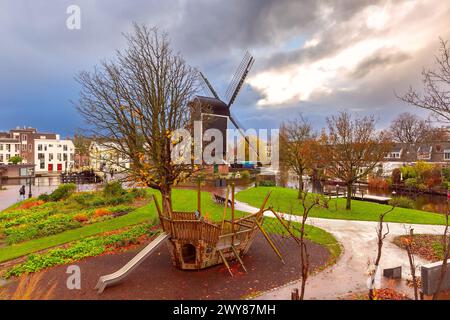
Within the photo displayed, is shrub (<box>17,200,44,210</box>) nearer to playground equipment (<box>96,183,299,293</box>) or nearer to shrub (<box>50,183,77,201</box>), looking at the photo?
shrub (<box>50,183,77,201</box>)

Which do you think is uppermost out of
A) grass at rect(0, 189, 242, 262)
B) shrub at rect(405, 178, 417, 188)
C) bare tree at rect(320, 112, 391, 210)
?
bare tree at rect(320, 112, 391, 210)

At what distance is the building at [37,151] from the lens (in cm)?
7150

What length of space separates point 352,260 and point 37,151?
82454 millimetres

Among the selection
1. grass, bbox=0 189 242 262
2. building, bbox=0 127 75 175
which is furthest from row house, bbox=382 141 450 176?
building, bbox=0 127 75 175

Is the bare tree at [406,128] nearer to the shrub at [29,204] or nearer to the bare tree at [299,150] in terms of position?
the bare tree at [299,150]

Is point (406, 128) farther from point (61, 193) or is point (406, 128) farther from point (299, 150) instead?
point (61, 193)

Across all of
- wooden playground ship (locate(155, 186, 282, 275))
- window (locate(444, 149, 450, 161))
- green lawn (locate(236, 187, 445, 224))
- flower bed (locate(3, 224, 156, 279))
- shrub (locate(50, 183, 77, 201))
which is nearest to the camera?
wooden playground ship (locate(155, 186, 282, 275))

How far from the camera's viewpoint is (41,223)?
57.3 feet

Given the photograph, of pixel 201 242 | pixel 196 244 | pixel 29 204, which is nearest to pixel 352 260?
pixel 201 242

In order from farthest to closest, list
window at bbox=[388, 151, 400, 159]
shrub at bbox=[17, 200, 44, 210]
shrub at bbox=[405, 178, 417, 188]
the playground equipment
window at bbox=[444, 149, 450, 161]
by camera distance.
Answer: window at bbox=[388, 151, 400, 159] < window at bbox=[444, 149, 450, 161] < shrub at bbox=[405, 178, 417, 188] < shrub at bbox=[17, 200, 44, 210] < the playground equipment

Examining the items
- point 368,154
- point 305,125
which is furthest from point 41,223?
point 305,125

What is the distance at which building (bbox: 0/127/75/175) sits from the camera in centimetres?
7150

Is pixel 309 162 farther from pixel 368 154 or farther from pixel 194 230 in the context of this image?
pixel 194 230

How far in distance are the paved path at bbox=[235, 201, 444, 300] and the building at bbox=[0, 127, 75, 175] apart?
72533mm
